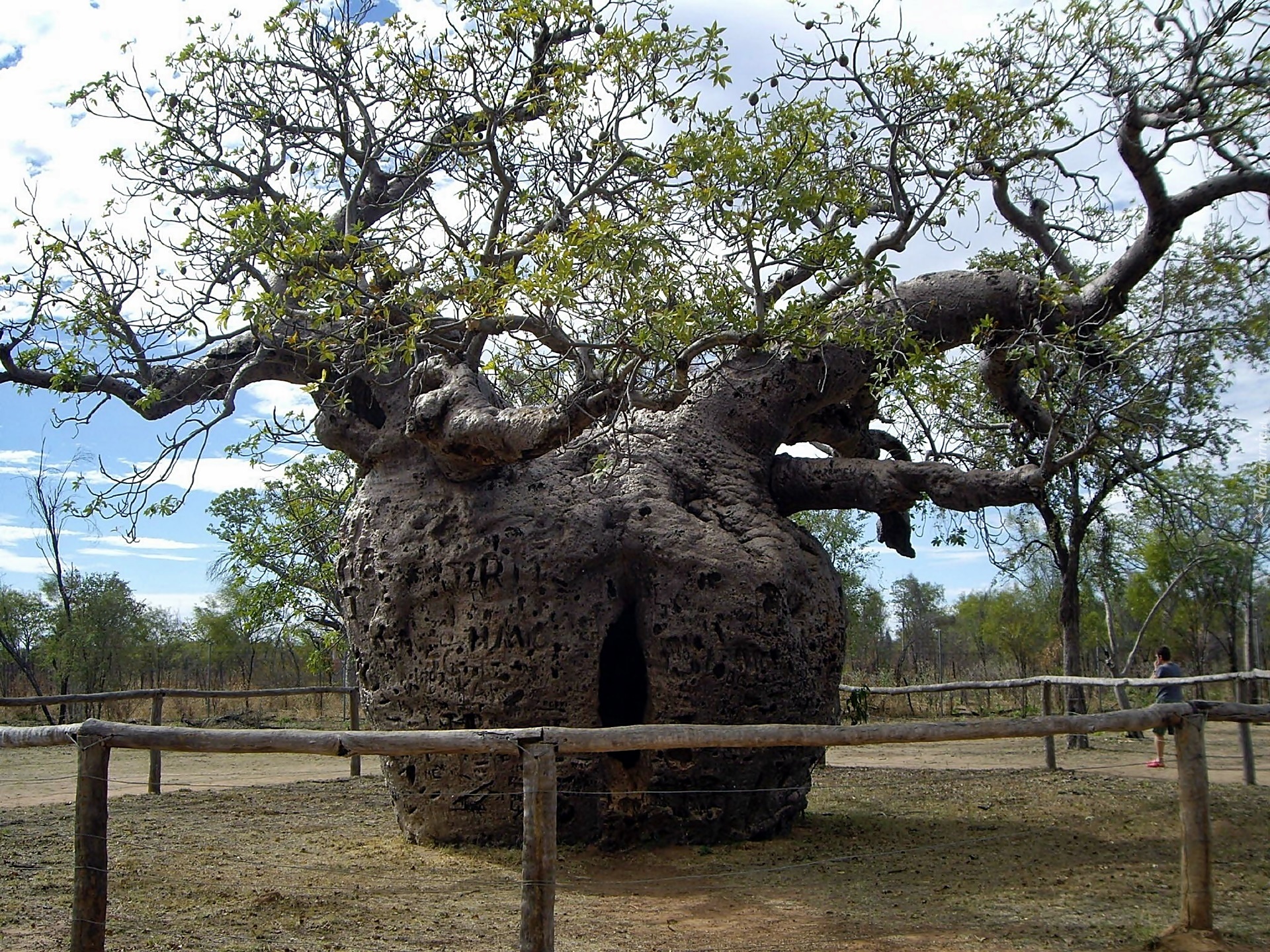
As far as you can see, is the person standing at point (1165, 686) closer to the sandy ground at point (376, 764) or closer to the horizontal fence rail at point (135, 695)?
the sandy ground at point (376, 764)

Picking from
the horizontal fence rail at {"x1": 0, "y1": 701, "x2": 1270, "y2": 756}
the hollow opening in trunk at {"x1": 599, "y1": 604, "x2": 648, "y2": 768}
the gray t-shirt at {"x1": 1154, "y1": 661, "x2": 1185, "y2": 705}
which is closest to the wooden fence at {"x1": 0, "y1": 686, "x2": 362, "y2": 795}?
the hollow opening in trunk at {"x1": 599, "y1": 604, "x2": 648, "y2": 768}

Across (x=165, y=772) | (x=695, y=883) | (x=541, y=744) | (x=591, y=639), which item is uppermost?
(x=591, y=639)

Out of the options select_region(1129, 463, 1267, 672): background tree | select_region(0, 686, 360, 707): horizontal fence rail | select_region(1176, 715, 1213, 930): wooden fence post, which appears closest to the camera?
select_region(1176, 715, 1213, 930): wooden fence post

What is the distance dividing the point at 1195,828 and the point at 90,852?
13.0ft

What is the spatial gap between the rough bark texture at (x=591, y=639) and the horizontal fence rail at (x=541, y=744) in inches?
69.3

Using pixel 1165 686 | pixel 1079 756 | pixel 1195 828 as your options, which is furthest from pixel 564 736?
pixel 1079 756

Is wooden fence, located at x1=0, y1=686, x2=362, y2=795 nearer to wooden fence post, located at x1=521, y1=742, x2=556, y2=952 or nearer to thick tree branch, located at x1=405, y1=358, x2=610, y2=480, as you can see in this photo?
thick tree branch, located at x1=405, y1=358, x2=610, y2=480

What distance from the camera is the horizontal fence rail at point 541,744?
3459mm

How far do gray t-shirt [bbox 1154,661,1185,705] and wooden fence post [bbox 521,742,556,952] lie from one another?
689 centimetres

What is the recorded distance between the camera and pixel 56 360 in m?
6.03

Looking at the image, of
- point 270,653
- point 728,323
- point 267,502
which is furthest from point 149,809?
point 270,653

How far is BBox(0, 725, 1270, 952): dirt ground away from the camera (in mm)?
4117

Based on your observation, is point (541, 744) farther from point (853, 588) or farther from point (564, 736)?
point (853, 588)

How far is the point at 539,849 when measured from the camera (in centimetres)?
356
